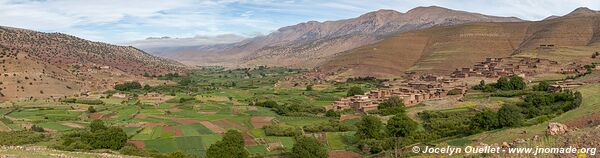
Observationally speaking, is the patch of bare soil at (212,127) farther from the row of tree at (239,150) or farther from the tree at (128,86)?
the tree at (128,86)

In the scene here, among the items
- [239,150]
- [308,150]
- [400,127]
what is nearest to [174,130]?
[239,150]

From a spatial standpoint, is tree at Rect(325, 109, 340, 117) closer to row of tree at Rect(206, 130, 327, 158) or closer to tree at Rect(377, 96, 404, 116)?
tree at Rect(377, 96, 404, 116)

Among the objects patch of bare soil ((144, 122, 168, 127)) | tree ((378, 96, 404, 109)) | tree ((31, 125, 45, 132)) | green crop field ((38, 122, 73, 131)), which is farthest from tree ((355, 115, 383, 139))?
tree ((31, 125, 45, 132))

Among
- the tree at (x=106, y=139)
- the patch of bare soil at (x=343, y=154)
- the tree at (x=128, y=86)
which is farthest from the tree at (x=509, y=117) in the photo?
the tree at (x=128, y=86)

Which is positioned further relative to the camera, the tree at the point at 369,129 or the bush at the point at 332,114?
the bush at the point at 332,114

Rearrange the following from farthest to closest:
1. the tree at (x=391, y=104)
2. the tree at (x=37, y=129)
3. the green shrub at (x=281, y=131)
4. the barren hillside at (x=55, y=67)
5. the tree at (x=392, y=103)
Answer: the barren hillside at (x=55, y=67) < the tree at (x=392, y=103) < the tree at (x=391, y=104) < the tree at (x=37, y=129) < the green shrub at (x=281, y=131)

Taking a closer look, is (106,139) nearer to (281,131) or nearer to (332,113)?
(281,131)
